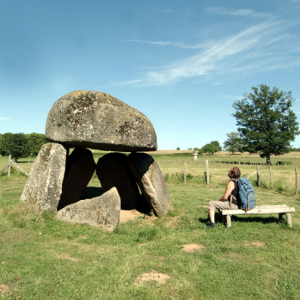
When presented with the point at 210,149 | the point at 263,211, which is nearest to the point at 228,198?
the point at 263,211

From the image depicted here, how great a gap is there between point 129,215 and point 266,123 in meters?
42.8

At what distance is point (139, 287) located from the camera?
4188 millimetres

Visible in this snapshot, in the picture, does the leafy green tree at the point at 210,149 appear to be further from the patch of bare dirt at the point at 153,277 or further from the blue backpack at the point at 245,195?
the patch of bare dirt at the point at 153,277

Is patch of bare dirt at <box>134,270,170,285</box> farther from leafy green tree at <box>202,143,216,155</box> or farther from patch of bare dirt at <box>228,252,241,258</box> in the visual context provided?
leafy green tree at <box>202,143,216,155</box>

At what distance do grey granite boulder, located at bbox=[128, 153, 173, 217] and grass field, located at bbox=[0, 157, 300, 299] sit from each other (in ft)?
2.25

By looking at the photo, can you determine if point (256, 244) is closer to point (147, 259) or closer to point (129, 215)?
point (147, 259)

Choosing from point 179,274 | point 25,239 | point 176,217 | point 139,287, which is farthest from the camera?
point 176,217

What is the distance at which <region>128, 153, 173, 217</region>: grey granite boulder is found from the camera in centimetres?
884

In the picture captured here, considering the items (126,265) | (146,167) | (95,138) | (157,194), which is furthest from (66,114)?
(126,265)

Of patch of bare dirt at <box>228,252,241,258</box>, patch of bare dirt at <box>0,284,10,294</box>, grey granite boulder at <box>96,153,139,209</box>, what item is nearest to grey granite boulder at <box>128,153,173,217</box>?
grey granite boulder at <box>96,153,139,209</box>

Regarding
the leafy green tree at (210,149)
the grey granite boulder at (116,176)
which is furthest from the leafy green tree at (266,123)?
the leafy green tree at (210,149)

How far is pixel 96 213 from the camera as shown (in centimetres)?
727

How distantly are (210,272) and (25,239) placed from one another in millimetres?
4102

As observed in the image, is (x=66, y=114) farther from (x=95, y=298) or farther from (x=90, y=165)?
(x=95, y=298)
